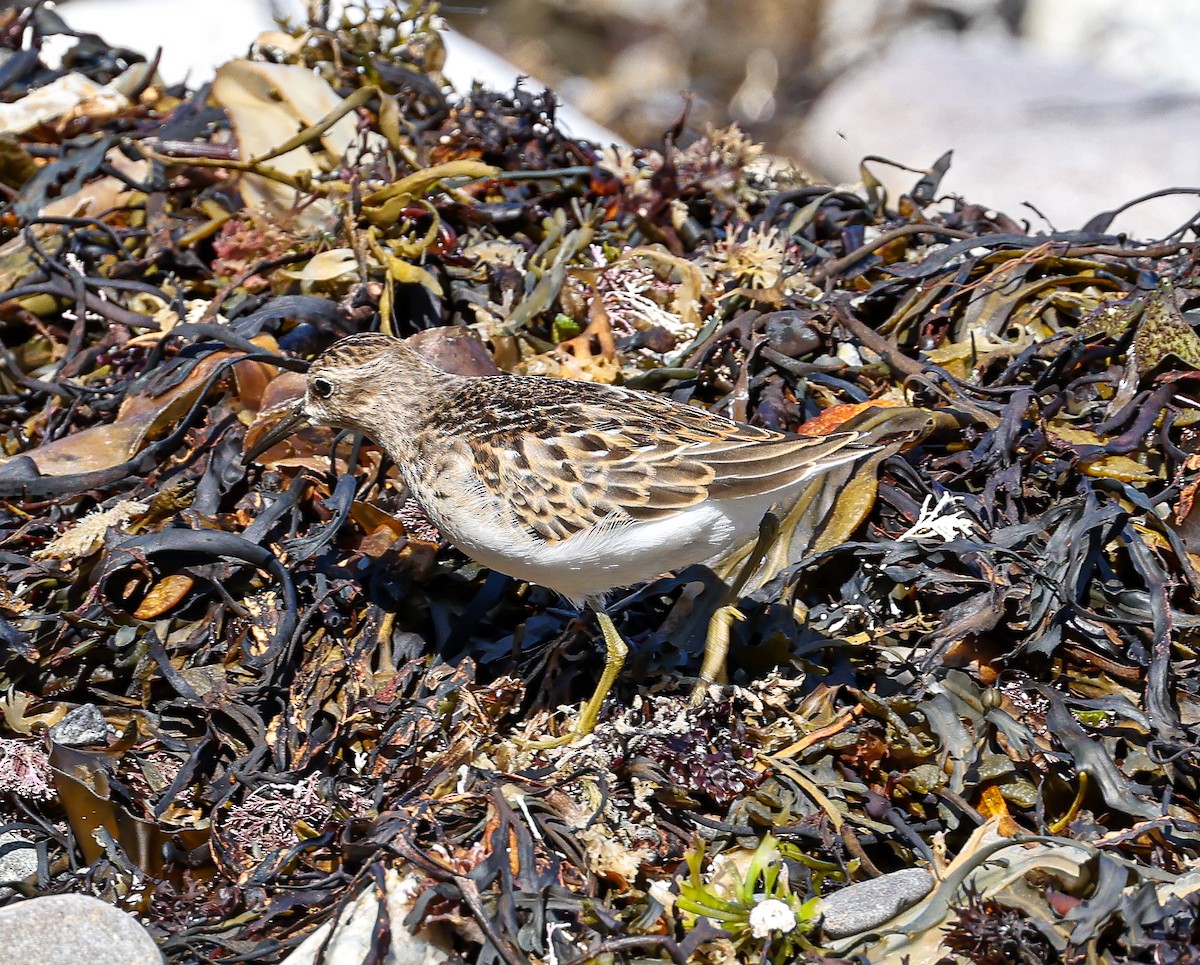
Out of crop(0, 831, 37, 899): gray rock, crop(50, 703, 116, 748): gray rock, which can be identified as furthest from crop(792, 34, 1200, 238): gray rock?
crop(0, 831, 37, 899): gray rock

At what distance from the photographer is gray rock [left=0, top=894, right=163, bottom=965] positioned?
2566mm

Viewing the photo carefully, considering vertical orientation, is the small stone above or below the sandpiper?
below

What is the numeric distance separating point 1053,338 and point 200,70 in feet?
14.9

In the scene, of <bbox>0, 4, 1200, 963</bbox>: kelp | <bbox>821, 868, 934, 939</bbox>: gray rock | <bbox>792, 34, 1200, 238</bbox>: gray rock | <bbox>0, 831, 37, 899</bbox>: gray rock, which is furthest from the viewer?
<bbox>792, 34, 1200, 238</bbox>: gray rock

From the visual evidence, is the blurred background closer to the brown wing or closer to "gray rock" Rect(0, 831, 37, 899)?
the brown wing

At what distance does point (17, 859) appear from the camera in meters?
3.04

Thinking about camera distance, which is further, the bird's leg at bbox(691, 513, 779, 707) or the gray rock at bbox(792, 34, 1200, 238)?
the gray rock at bbox(792, 34, 1200, 238)

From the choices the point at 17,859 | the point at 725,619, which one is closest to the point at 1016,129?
the point at 725,619

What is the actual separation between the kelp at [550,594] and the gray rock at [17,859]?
41 mm

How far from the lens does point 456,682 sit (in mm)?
3299

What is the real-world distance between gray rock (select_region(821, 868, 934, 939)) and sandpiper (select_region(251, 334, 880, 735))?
0.87m

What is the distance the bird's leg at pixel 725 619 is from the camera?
10.7 ft

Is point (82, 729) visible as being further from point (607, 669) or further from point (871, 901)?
point (871, 901)

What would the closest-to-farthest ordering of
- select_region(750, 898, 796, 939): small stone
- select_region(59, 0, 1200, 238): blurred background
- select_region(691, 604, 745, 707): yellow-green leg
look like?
select_region(750, 898, 796, 939): small stone, select_region(691, 604, 745, 707): yellow-green leg, select_region(59, 0, 1200, 238): blurred background
